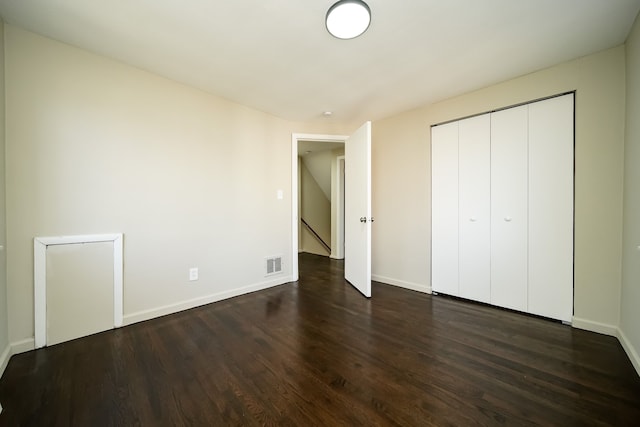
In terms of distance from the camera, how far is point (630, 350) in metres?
1.63

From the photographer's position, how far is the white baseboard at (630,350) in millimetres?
1508

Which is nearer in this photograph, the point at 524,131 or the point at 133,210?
the point at 133,210

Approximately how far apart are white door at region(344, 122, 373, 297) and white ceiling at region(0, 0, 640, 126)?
0.67 meters

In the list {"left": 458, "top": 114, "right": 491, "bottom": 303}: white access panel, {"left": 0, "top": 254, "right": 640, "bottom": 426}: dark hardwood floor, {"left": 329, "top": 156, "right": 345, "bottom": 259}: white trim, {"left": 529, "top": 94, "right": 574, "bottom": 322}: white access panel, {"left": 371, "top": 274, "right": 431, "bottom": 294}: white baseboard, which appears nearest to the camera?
{"left": 0, "top": 254, "right": 640, "bottom": 426}: dark hardwood floor

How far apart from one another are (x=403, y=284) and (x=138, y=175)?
3046 mm

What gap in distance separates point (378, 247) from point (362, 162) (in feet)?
4.00

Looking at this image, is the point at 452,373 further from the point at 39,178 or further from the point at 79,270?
the point at 39,178

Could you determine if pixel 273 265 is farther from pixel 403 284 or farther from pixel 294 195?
pixel 403 284

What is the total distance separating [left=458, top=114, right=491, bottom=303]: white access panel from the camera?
2521mm

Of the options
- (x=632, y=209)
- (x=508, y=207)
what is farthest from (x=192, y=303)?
(x=632, y=209)

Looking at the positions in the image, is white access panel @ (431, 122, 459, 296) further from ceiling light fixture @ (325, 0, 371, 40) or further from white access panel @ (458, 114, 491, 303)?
ceiling light fixture @ (325, 0, 371, 40)

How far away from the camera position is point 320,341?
73.4 inches

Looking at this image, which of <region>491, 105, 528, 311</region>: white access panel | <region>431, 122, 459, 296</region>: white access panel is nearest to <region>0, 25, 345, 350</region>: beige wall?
<region>431, 122, 459, 296</region>: white access panel

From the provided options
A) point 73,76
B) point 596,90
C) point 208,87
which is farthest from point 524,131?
point 73,76
